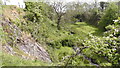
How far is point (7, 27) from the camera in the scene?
9281 millimetres

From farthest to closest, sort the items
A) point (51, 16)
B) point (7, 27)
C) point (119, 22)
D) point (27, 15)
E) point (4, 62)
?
point (51, 16), point (27, 15), point (7, 27), point (4, 62), point (119, 22)

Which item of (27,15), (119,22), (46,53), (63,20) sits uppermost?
(119,22)

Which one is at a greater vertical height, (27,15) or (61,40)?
(27,15)

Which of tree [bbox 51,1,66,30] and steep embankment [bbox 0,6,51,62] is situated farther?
tree [bbox 51,1,66,30]

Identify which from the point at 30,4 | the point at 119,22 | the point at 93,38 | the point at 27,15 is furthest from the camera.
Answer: the point at 30,4

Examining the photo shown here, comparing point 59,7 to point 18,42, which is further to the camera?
point 59,7

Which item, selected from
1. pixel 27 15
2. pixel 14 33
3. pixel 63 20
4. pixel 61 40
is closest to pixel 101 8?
pixel 63 20

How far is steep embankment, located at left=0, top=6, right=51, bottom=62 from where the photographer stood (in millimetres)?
8664

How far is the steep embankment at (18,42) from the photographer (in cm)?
866

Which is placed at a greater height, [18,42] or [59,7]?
[59,7]

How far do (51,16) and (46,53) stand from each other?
891cm

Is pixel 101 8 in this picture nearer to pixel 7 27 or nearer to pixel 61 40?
pixel 61 40

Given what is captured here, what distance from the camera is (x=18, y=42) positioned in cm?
968

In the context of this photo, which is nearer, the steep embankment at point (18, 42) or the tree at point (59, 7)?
the steep embankment at point (18, 42)
